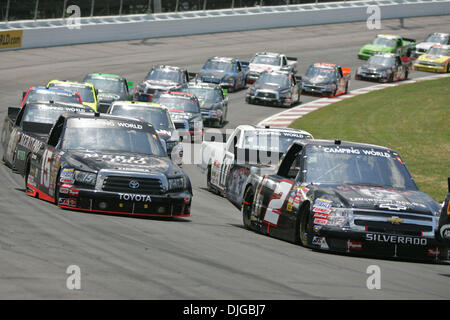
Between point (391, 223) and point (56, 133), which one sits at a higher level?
point (56, 133)

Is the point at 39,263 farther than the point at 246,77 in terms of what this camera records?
No

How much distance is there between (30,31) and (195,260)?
133 ft

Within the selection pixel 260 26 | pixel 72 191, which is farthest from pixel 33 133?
pixel 260 26

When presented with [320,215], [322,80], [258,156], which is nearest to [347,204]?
[320,215]

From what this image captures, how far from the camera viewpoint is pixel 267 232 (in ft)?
39.7

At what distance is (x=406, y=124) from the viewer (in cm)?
3275

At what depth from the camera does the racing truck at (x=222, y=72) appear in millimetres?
38281

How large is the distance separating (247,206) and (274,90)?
23.7 meters

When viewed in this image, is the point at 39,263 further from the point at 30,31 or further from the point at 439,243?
the point at 30,31

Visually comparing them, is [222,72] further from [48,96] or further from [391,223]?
[391,223]

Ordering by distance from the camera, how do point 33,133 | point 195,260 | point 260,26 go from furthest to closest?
point 260,26
point 33,133
point 195,260

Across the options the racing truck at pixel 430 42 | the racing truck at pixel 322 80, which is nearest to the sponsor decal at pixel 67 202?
the racing truck at pixel 322 80

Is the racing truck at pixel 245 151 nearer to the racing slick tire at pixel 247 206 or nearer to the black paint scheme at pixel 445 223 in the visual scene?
the racing slick tire at pixel 247 206
